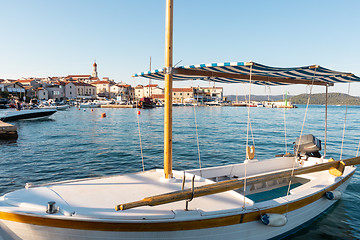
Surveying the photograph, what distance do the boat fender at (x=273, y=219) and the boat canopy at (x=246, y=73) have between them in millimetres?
2802

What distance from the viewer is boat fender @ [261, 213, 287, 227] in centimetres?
464

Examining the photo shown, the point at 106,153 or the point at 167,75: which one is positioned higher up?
the point at 167,75

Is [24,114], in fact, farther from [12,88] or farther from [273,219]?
[12,88]

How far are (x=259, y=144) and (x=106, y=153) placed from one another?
12.3 metres

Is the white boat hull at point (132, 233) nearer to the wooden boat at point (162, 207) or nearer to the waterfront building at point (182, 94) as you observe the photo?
the wooden boat at point (162, 207)

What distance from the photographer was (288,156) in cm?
927

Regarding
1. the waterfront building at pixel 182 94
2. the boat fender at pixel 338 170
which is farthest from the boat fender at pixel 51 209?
the waterfront building at pixel 182 94

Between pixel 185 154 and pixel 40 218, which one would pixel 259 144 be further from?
pixel 40 218

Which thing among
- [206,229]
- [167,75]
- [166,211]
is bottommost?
[206,229]

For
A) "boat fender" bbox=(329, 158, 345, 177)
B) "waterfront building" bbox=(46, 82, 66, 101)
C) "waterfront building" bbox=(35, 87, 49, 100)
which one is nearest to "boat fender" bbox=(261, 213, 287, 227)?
"boat fender" bbox=(329, 158, 345, 177)

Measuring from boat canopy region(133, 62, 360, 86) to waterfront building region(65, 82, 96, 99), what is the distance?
95.8 metres

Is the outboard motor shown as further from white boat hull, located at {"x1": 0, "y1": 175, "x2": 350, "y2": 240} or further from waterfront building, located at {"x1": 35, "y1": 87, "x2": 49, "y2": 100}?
waterfront building, located at {"x1": 35, "y1": 87, "x2": 49, "y2": 100}

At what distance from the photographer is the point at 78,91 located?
99.7 meters

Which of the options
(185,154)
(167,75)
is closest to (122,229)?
(167,75)
